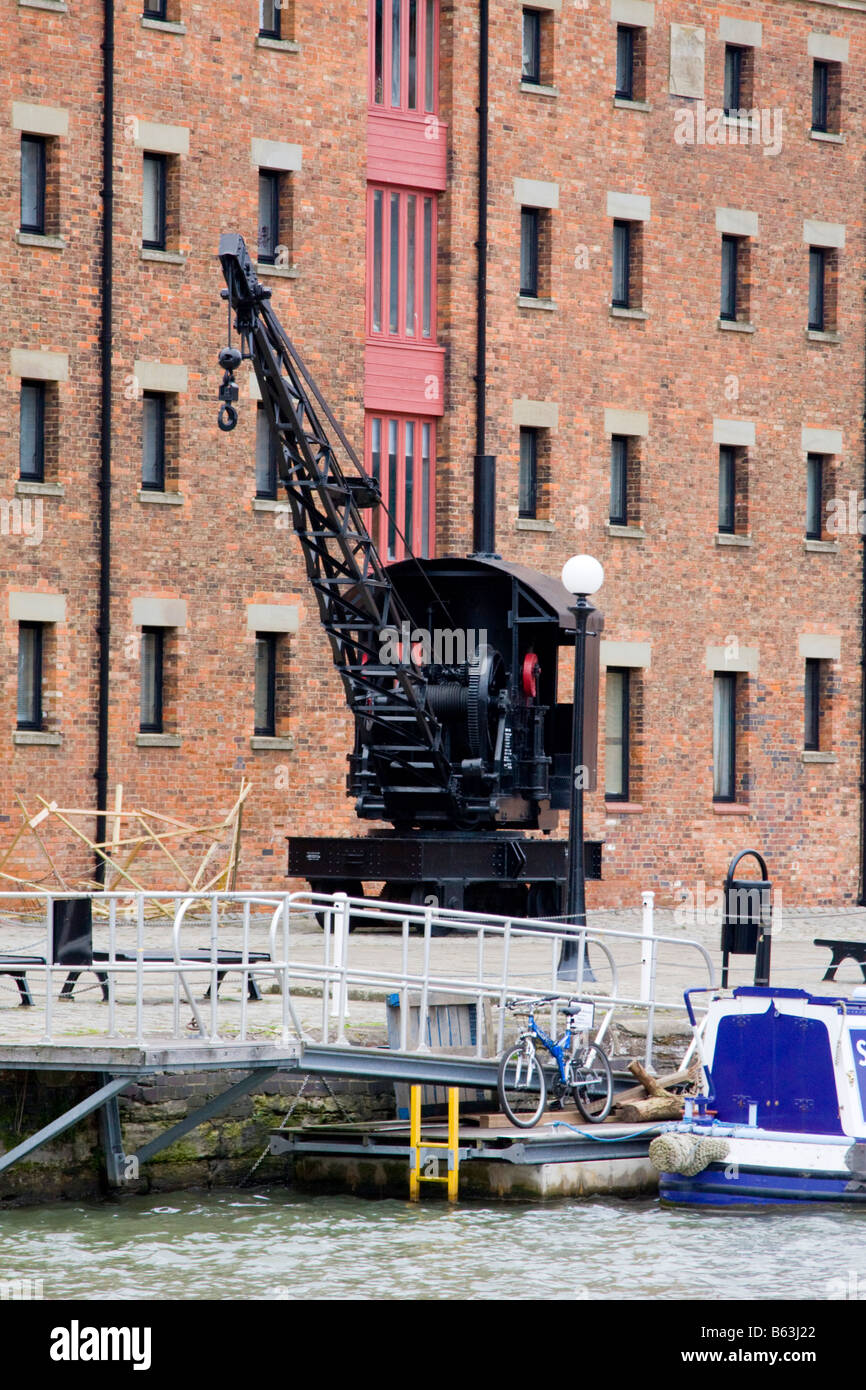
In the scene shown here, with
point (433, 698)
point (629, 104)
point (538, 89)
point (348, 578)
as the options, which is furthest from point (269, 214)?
point (433, 698)

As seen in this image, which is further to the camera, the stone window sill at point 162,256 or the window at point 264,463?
the window at point 264,463

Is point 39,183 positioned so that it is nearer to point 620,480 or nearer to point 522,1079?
point 620,480

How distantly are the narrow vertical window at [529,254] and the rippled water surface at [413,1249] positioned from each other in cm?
1929

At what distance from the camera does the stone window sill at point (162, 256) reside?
30.0 m

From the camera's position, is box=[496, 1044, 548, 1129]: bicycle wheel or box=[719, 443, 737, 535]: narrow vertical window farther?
box=[719, 443, 737, 535]: narrow vertical window

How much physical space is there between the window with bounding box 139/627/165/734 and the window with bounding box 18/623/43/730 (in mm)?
1474

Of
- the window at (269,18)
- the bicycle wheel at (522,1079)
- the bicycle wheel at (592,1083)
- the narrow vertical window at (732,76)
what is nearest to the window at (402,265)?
the window at (269,18)

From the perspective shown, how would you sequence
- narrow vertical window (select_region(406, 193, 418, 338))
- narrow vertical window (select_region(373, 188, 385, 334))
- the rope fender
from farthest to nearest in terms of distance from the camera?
1. narrow vertical window (select_region(406, 193, 418, 338))
2. narrow vertical window (select_region(373, 188, 385, 334))
3. the rope fender

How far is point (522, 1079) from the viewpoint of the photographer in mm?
17688

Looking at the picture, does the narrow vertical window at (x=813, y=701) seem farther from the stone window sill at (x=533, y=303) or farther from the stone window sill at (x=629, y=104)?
the stone window sill at (x=629, y=104)

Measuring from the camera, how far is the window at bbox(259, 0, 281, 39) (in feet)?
103

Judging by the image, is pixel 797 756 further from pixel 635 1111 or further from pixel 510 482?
pixel 635 1111

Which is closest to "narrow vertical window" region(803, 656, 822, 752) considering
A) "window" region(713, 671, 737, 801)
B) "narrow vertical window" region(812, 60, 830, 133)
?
"window" region(713, 671, 737, 801)

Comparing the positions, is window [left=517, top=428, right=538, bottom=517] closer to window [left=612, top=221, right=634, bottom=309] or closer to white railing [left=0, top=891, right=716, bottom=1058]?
window [left=612, top=221, right=634, bottom=309]
